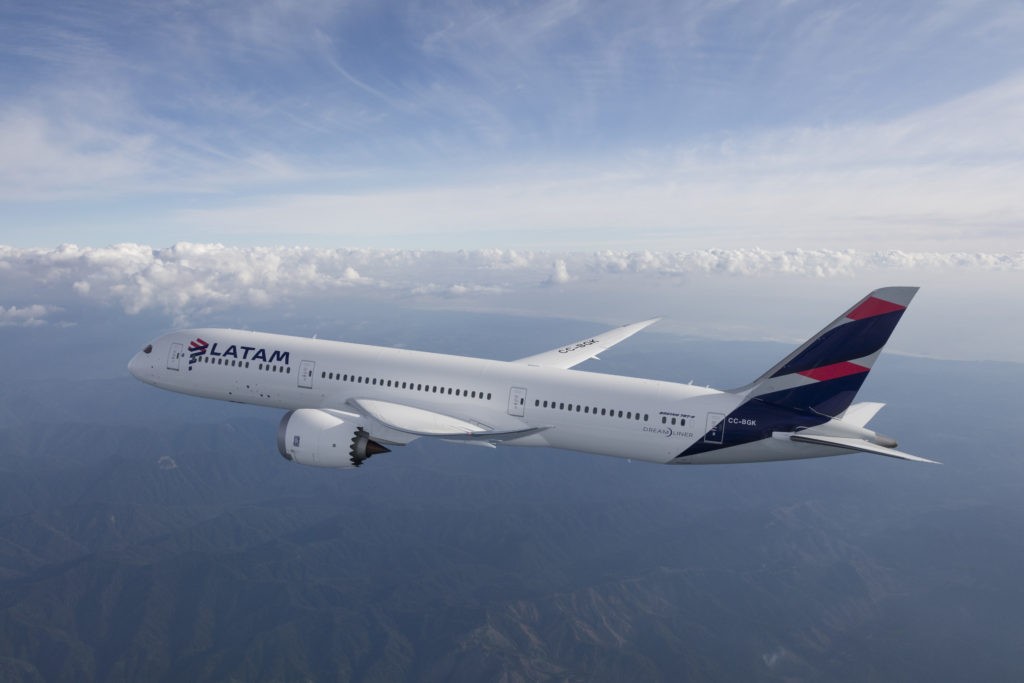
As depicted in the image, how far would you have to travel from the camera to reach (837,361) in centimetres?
2702

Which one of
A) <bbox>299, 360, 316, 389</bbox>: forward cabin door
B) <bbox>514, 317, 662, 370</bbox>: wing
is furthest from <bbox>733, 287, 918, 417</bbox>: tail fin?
<bbox>299, 360, 316, 389</bbox>: forward cabin door

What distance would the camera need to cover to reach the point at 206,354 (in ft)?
129

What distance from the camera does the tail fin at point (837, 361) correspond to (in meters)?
25.6

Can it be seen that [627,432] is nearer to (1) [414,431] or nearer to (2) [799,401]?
(2) [799,401]

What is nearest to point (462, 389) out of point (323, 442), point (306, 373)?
point (323, 442)

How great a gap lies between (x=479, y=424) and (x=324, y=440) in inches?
362

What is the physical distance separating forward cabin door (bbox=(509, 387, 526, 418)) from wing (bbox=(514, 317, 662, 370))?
7643mm

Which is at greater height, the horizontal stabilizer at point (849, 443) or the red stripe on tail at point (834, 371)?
the red stripe on tail at point (834, 371)

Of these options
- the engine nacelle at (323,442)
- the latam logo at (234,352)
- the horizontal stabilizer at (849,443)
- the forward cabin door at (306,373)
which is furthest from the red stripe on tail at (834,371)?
the latam logo at (234,352)

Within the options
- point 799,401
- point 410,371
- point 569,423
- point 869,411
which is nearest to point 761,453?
point 799,401

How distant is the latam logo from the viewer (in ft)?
123

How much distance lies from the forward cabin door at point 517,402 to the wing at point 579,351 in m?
7.64

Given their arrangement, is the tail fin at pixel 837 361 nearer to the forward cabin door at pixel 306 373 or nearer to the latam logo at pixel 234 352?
the forward cabin door at pixel 306 373

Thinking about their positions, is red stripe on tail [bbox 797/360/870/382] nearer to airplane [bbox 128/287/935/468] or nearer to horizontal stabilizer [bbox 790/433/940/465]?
airplane [bbox 128/287/935/468]
